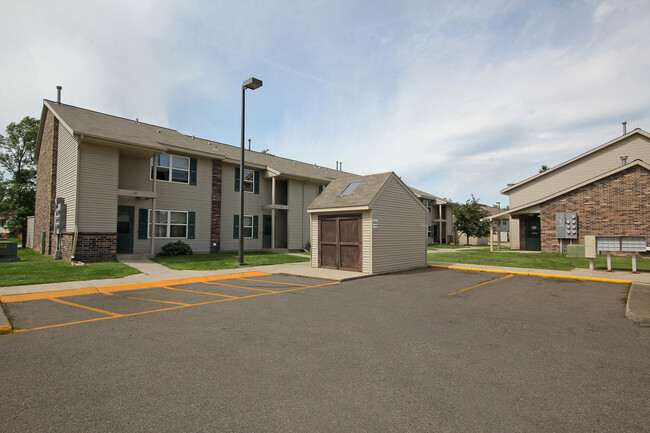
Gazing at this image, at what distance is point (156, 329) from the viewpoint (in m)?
5.78

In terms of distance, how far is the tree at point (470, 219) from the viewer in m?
38.9

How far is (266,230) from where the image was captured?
24250mm

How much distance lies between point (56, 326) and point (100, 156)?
1201cm

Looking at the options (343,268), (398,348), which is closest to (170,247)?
(343,268)

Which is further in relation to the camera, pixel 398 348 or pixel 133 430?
pixel 398 348

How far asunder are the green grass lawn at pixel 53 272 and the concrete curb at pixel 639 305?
1410 cm

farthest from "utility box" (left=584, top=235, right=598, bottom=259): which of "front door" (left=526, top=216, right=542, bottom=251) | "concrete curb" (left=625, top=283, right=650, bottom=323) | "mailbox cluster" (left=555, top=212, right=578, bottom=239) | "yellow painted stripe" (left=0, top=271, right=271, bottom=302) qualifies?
"front door" (left=526, top=216, right=542, bottom=251)

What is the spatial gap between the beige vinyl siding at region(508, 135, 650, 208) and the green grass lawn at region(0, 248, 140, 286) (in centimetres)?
3108

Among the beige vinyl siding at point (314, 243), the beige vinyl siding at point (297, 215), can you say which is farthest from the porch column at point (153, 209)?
the beige vinyl siding at point (297, 215)

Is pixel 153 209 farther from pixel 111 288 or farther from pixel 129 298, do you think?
pixel 129 298

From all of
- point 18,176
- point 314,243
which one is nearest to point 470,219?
point 314,243

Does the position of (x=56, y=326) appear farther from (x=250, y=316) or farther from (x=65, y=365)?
(x=250, y=316)

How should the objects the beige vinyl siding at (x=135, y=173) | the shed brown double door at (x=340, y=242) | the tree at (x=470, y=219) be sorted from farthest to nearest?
the tree at (x=470, y=219) < the beige vinyl siding at (x=135, y=173) < the shed brown double door at (x=340, y=242)

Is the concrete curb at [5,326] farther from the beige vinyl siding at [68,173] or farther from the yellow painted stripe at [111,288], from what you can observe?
the beige vinyl siding at [68,173]
